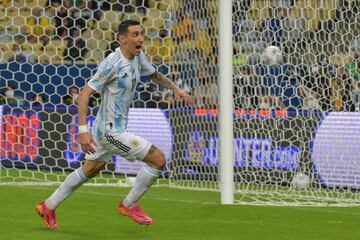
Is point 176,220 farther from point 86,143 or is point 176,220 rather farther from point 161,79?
point 86,143

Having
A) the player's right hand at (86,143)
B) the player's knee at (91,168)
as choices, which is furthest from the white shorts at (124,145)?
the player's right hand at (86,143)

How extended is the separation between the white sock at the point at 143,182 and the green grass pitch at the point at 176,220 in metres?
0.27

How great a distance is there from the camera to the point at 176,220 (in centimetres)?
1056

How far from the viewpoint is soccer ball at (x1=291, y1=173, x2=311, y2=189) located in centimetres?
1391

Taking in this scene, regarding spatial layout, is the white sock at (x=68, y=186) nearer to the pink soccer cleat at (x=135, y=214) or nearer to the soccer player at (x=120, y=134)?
the soccer player at (x=120, y=134)

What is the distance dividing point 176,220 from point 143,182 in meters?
1.13

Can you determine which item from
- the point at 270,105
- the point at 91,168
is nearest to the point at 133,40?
the point at 91,168

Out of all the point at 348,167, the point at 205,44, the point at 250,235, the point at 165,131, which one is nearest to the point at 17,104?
the point at 165,131

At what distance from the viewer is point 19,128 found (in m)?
17.3

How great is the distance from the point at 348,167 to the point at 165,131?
3328mm

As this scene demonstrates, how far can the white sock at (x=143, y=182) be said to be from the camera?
9523 mm

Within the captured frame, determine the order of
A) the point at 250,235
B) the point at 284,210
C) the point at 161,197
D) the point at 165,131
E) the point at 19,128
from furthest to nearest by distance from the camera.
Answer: the point at 19,128, the point at 165,131, the point at 161,197, the point at 284,210, the point at 250,235

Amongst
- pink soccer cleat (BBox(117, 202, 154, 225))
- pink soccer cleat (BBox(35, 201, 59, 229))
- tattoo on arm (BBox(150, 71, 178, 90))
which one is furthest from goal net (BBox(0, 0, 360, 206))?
pink soccer cleat (BBox(35, 201, 59, 229))

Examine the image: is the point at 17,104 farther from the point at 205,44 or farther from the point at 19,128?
the point at 205,44
